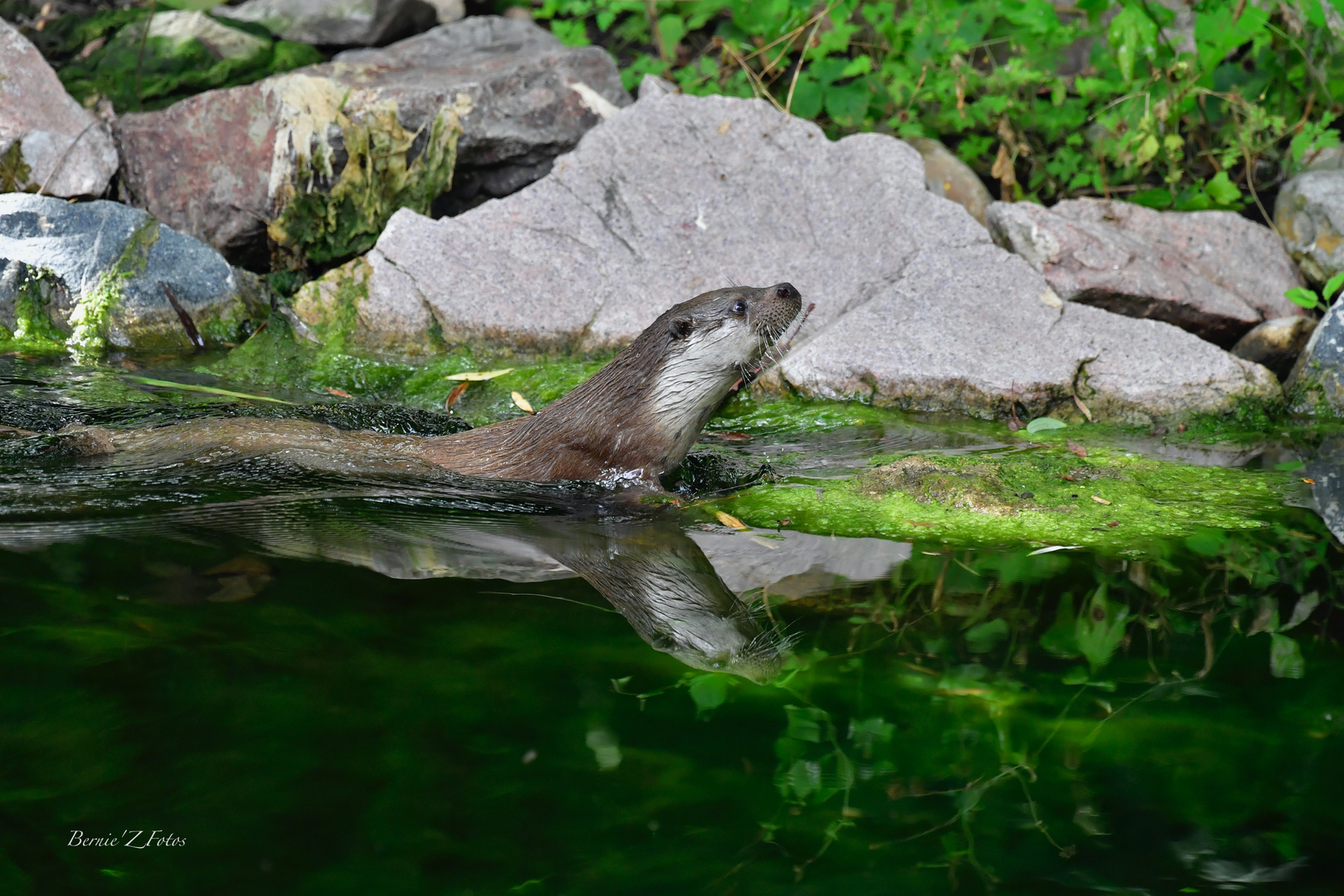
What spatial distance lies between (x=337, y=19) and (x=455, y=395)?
14.0ft

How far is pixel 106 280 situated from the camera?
17.8 feet

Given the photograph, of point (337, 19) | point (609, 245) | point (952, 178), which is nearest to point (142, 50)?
point (337, 19)

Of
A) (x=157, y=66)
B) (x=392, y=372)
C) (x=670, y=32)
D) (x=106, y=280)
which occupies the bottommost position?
(x=392, y=372)

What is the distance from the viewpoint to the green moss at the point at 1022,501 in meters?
3.12

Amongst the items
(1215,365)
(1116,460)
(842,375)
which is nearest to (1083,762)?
(1116,460)

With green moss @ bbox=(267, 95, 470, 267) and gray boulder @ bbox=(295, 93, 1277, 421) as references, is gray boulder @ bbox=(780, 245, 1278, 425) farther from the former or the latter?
green moss @ bbox=(267, 95, 470, 267)

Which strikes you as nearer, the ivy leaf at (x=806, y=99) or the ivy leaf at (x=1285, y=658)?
the ivy leaf at (x=1285, y=658)

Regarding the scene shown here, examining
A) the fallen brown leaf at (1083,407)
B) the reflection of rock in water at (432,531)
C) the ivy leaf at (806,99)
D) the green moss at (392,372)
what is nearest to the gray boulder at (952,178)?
the ivy leaf at (806,99)

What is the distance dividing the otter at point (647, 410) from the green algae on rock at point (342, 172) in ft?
9.53

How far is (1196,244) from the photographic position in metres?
5.67

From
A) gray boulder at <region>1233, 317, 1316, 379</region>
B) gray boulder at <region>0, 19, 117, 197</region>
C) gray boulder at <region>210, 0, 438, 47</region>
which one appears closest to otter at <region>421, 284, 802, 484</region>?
gray boulder at <region>1233, 317, 1316, 379</region>

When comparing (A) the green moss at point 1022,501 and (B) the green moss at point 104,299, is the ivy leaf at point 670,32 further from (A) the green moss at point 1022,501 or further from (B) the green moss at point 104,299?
(A) the green moss at point 1022,501

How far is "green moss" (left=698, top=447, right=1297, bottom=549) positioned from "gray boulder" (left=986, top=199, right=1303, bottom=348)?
5.48 ft
